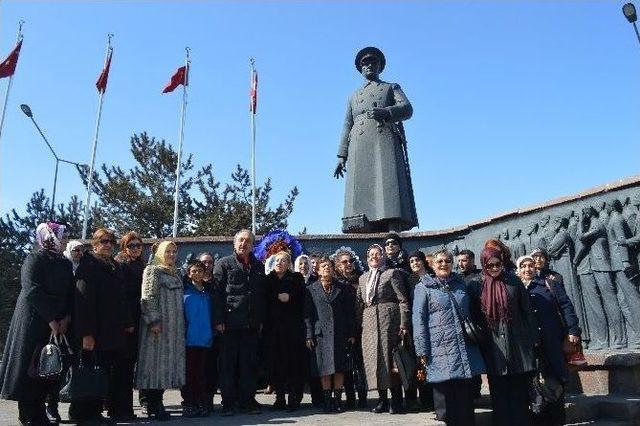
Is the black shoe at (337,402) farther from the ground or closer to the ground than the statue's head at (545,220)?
closer to the ground

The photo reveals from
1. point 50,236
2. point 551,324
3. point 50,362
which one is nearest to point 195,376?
point 50,362

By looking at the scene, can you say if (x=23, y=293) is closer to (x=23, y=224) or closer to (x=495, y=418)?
(x=495, y=418)

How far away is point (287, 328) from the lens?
6285 mm

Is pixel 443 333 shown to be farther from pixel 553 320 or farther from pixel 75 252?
pixel 75 252

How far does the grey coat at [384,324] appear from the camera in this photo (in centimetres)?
570

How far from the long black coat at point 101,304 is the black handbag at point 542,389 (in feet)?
11.9

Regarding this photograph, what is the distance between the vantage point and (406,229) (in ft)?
36.8

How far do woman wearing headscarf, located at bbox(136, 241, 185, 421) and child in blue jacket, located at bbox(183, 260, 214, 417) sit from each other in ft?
0.67

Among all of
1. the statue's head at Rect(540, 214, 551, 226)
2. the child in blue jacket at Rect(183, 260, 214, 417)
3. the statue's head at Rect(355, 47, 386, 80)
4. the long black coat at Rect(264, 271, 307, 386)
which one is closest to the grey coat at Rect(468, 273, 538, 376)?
the long black coat at Rect(264, 271, 307, 386)

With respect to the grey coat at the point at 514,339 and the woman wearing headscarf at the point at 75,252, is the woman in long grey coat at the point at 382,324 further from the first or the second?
the woman wearing headscarf at the point at 75,252

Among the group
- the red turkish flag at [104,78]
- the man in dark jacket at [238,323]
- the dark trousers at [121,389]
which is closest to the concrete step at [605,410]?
the man in dark jacket at [238,323]

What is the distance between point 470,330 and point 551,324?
0.85m

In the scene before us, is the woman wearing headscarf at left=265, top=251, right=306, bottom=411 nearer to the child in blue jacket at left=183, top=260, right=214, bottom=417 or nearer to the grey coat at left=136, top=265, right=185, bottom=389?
the child in blue jacket at left=183, top=260, right=214, bottom=417

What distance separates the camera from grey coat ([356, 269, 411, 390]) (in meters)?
5.70
